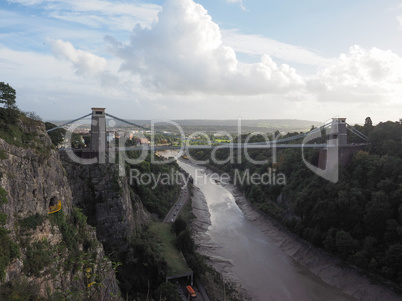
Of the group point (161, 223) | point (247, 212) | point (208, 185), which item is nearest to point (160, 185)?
point (161, 223)

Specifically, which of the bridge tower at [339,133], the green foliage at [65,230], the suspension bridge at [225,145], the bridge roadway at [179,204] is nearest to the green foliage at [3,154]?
the green foliage at [65,230]

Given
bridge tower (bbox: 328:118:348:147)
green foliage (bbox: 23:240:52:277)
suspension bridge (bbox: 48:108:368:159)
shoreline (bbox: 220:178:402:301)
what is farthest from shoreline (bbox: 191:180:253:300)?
bridge tower (bbox: 328:118:348:147)

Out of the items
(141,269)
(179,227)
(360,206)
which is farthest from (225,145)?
(141,269)

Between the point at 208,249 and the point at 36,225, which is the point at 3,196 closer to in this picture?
the point at 36,225

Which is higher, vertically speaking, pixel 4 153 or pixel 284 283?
pixel 4 153

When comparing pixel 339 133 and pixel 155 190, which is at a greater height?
pixel 339 133

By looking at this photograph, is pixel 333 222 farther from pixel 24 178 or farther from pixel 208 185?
pixel 208 185

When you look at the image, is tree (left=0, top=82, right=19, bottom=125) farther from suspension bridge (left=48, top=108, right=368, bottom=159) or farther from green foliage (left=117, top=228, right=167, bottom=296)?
green foliage (left=117, top=228, right=167, bottom=296)
